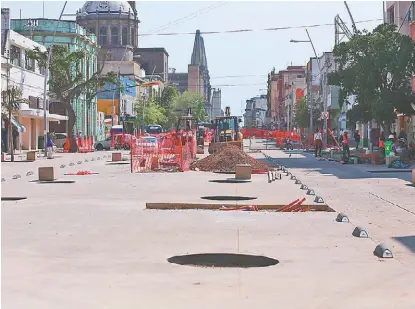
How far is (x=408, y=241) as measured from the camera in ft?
44.4

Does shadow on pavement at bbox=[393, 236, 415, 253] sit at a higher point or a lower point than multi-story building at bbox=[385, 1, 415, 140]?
lower

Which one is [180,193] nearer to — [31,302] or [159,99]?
[31,302]

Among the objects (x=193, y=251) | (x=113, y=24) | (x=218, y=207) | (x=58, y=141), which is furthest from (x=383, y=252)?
(x=113, y=24)

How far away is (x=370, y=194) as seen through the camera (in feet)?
78.9

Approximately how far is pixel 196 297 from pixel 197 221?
7.53 meters

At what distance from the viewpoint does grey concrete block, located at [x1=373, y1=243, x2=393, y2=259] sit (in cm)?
1159

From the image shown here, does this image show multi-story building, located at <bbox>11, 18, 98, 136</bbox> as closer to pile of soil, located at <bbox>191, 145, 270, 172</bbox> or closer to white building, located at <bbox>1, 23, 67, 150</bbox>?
white building, located at <bbox>1, 23, 67, 150</bbox>

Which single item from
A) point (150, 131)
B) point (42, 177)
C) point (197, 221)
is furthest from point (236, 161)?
point (150, 131)

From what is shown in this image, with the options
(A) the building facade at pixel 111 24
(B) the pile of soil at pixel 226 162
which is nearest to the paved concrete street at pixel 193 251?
(B) the pile of soil at pixel 226 162

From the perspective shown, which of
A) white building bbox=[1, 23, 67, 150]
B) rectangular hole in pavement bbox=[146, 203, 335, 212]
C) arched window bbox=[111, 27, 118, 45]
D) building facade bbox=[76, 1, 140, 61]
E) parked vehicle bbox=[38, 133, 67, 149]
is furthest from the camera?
arched window bbox=[111, 27, 118, 45]

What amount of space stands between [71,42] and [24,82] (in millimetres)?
22862

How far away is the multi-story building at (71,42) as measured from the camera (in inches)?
3615

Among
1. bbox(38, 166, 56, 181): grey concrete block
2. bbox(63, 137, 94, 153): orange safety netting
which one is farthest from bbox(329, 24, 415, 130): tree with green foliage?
bbox(63, 137, 94, 153): orange safety netting

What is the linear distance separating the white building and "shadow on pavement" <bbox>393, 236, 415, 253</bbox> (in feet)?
→ 175
